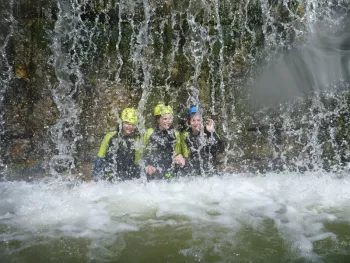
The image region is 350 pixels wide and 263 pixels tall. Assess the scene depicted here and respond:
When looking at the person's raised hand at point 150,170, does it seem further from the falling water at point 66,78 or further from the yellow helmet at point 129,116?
the falling water at point 66,78

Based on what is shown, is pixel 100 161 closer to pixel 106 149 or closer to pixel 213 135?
pixel 106 149

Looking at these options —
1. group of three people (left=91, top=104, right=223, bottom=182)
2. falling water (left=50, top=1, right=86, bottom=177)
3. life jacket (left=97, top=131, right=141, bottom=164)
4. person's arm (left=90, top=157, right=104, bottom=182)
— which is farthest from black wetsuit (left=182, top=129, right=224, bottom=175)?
falling water (left=50, top=1, right=86, bottom=177)

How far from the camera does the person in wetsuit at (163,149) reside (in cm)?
634

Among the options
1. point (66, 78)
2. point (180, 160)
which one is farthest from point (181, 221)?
point (66, 78)

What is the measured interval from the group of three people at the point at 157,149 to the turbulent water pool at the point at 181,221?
30cm

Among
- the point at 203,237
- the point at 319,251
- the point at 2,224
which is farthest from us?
the point at 2,224

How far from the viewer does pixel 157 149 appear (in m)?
6.41

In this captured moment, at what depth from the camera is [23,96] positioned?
24.5 ft

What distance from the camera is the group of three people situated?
20.6 ft

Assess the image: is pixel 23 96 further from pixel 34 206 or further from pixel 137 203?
pixel 137 203

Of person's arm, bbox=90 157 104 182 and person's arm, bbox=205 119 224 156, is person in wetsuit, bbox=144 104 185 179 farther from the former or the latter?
person's arm, bbox=90 157 104 182

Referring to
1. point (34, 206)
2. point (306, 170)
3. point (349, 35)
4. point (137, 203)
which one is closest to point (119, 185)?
point (137, 203)

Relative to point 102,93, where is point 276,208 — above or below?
below

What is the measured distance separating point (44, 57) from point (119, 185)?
10.2ft
